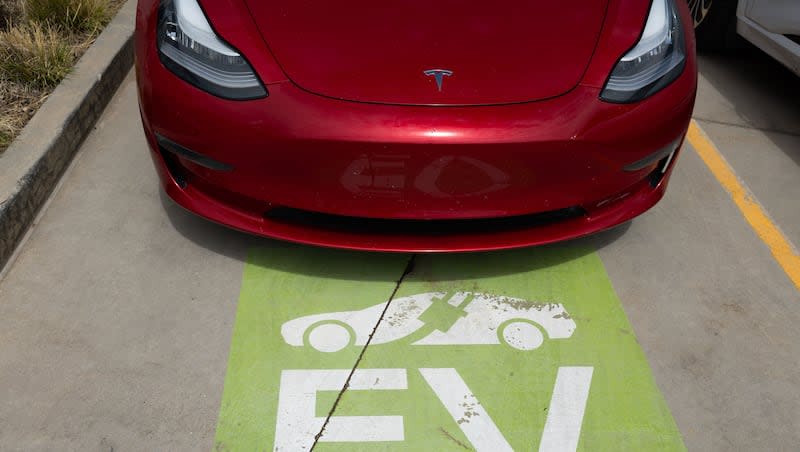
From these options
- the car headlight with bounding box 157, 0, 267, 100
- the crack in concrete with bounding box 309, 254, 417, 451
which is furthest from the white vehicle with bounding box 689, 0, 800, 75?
the car headlight with bounding box 157, 0, 267, 100

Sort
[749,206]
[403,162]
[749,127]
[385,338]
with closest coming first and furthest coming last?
1. [403,162]
2. [385,338]
3. [749,206]
4. [749,127]

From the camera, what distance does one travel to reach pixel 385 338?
8.58 feet

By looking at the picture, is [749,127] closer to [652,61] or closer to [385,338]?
[652,61]

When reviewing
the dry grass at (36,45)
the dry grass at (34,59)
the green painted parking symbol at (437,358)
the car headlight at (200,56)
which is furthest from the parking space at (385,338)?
the car headlight at (200,56)

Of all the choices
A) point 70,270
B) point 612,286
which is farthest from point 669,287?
point 70,270

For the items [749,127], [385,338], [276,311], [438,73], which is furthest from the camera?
[749,127]

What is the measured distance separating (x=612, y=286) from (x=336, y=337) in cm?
107

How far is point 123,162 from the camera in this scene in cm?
345

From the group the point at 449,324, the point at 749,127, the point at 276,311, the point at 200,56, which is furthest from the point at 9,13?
the point at 749,127

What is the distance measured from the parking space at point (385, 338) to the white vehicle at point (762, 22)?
870 mm

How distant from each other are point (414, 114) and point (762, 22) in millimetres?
2398

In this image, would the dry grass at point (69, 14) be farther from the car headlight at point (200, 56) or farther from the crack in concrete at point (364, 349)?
the crack in concrete at point (364, 349)

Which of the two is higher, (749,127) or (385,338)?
(385,338)

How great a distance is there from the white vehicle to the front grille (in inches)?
70.3
